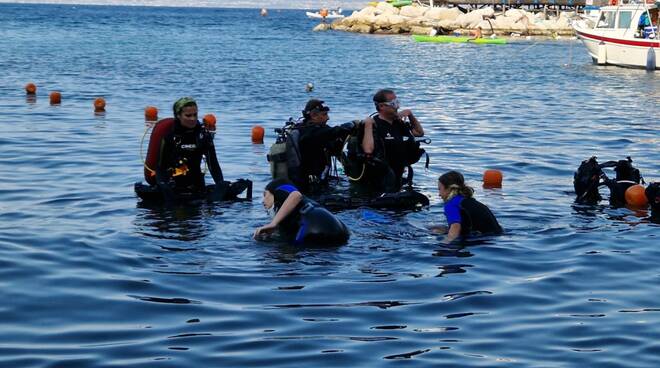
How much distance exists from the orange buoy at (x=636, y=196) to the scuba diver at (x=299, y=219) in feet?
14.8

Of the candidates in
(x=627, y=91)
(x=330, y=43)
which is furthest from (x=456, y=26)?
(x=627, y=91)

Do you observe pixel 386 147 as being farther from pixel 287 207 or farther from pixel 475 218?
pixel 287 207

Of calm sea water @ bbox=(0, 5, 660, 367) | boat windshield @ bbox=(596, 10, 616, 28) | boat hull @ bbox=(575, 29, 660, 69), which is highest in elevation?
boat windshield @ bbox=(596, 10, 616, 28)

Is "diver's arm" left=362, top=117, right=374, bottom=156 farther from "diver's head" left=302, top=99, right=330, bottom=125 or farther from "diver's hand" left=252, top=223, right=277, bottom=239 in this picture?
"diver's hand" left=252, top=223, right=277, bottom=239

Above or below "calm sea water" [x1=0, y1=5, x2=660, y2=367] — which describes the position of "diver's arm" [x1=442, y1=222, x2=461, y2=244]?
above

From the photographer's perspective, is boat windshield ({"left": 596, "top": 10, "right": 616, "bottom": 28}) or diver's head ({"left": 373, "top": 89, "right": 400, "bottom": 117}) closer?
diver's head ({"left": 373, "top": 89, "right": 400, "bottom": 117})

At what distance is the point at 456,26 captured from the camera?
84688 millimetres

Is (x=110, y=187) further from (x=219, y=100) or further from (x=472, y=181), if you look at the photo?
(x=219, y=100)

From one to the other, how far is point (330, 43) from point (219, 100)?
4244cm

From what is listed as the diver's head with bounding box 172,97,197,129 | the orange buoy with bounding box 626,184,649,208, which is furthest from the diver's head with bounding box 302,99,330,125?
the orange buoy with bounding box 626,184,649,208

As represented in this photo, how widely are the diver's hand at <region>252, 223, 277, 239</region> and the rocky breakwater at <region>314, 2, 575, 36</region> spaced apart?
71.4 metres

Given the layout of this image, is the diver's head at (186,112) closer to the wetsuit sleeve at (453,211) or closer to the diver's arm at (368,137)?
the diver's arm at (368,137)

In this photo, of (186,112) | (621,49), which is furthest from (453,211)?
(621,49)

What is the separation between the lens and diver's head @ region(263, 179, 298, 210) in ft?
35.3
